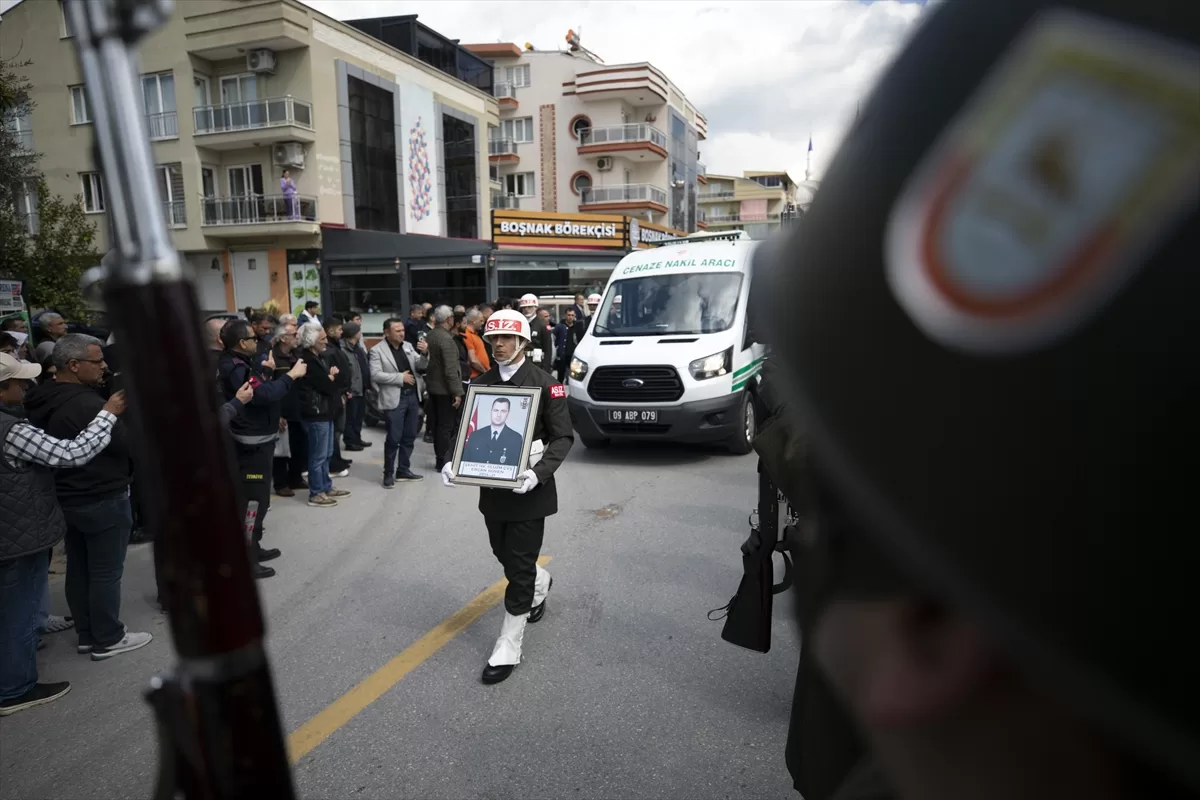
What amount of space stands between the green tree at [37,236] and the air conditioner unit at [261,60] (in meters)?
14.4

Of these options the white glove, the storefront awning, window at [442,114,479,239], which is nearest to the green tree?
the white glove

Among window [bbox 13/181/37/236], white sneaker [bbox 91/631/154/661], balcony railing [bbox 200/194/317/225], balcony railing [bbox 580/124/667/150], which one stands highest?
balcony railing [bbox 580/124/667/150]

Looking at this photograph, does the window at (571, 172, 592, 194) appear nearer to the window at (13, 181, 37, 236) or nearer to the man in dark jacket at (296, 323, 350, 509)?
the window at (13, 181, 37, 236)

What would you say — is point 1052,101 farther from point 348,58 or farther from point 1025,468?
point 348,58

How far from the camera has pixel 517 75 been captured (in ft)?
147

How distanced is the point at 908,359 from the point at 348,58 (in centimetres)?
3117

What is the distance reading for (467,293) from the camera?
2698 cm

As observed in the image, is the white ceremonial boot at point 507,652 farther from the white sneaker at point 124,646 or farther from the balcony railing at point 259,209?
the balcony railing at point 259,209

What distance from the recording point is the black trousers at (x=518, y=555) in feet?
13.3

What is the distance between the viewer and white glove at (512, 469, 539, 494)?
4008mm

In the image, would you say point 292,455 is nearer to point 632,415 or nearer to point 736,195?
point 632,415

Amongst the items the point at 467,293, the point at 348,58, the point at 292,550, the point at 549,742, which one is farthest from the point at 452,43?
the point at 549,742

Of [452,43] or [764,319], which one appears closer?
Answer: [764,319]

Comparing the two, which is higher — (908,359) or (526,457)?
(908,359)
